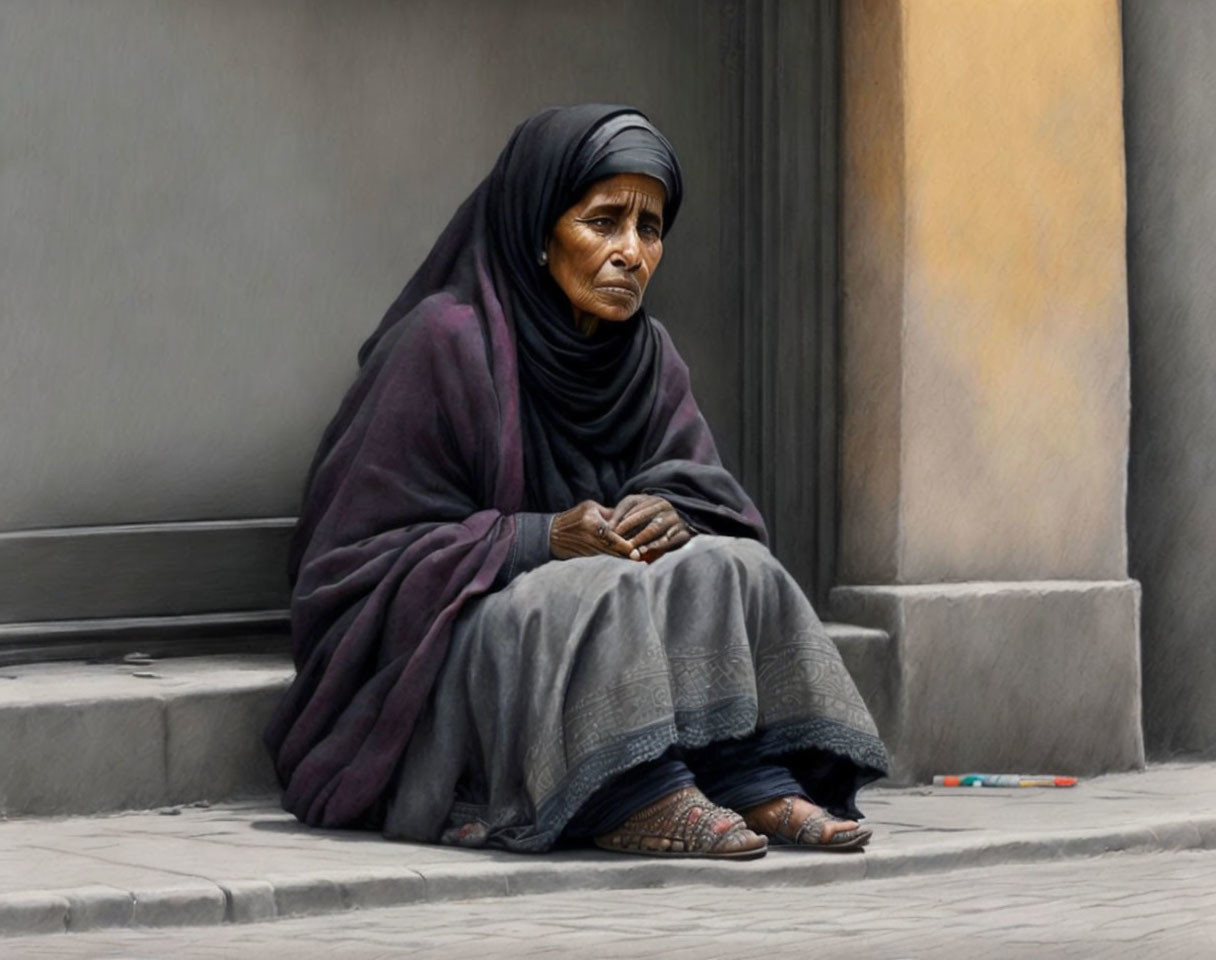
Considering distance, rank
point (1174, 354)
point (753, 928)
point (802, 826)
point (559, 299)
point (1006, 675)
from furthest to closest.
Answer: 1. point (1174, 354)
2. point (1006, 675)
3. point (559, 299)
4. point (802, 826)
5. point (753, 928)

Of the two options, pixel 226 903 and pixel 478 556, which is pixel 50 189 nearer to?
pixel 478 556

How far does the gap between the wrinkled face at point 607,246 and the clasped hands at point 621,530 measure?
1.63 feet

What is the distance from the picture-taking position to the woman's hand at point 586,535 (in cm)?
751

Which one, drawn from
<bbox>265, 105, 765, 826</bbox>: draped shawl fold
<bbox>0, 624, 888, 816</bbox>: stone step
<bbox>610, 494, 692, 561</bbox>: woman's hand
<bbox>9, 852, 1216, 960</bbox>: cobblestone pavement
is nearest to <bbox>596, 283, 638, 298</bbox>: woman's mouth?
<bbox>265, 105, 765, 826</bbox>: draped shawl fold

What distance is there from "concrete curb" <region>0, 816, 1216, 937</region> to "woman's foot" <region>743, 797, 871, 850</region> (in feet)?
0.19

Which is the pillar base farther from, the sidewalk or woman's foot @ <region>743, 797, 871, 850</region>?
woman's foot @ <region>743, 797, 871, 850</region>

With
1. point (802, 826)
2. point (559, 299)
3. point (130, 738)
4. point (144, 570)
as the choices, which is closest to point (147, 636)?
point (144, 570)

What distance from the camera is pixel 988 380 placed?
895 cm

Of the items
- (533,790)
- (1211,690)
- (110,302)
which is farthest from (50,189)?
(1211,690)

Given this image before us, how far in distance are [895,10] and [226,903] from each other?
352 cm

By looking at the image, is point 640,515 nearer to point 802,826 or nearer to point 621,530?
point 621,530

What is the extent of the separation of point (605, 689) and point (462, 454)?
80 cm

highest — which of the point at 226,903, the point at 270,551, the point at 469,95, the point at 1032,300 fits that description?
the point at 469,95

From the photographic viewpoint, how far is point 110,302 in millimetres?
8328
